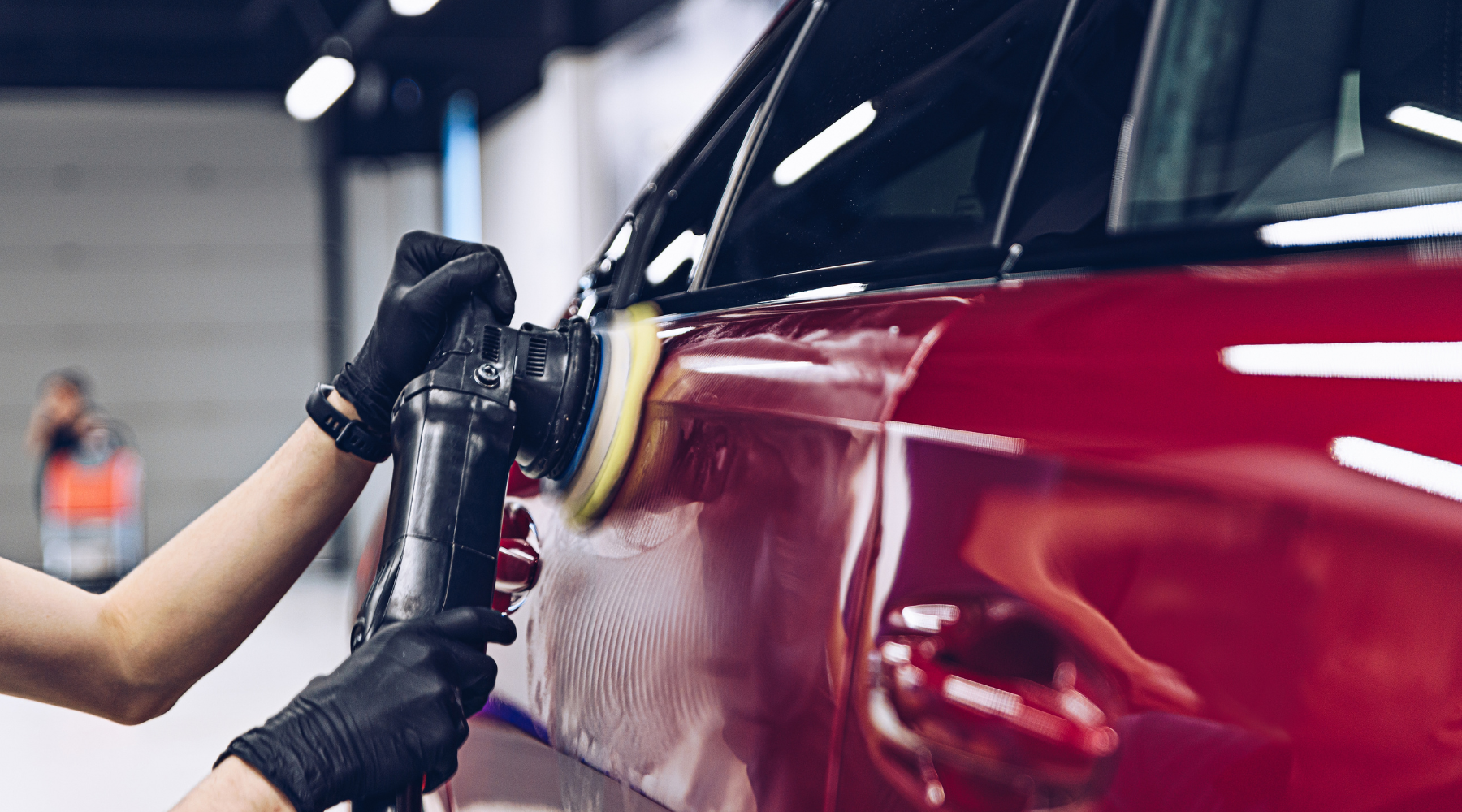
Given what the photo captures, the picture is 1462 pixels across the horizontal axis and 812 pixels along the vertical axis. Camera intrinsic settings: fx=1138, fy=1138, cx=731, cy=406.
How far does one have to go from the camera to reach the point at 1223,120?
0.80m

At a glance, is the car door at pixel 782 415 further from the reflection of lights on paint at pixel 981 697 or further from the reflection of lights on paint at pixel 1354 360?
the reflection of lights on paint at pixel 1354 360

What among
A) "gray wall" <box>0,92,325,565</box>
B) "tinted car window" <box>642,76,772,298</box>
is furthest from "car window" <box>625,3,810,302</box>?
"gray wall" <box>0,92,325,565</box>

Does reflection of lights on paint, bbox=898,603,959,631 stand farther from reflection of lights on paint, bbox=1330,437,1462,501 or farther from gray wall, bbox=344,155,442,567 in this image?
gray wall, bbox=344,155,442,567

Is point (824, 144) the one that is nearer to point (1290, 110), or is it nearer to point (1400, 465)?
point (1290, 110)

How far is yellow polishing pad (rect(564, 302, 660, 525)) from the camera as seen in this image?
3.12 ft

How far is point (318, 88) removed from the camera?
→ 1013 centimetres

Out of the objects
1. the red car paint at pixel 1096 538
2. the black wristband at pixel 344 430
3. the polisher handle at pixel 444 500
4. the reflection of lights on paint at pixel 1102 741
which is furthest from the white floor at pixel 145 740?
the reflection of lights on paint at pixel 1102 741

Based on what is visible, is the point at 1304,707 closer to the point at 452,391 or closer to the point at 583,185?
the point at 452,391

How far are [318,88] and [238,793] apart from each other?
10.2 metres

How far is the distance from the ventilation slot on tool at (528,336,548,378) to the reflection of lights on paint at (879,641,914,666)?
522mm

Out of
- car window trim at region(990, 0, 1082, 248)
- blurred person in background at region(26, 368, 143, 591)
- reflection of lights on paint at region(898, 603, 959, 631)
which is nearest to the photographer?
reflection of lights on paint at region(898, 603, 959, 631)

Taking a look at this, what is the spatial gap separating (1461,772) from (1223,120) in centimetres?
51

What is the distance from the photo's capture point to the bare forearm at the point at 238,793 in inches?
39.0

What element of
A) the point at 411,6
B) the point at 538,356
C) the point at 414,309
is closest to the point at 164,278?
the point at 411,6
